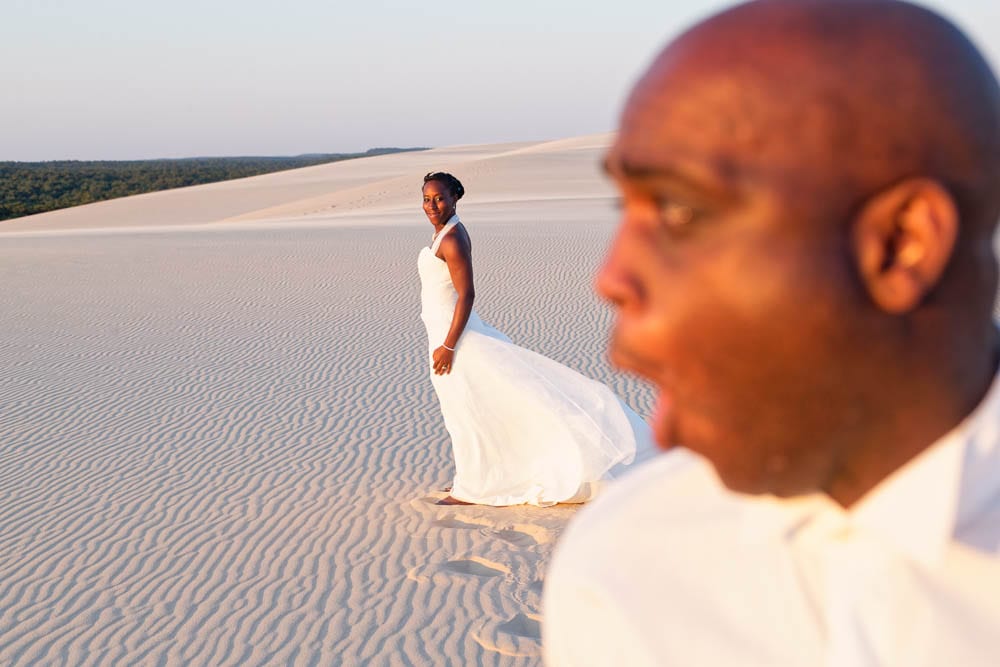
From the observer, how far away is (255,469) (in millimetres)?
8328

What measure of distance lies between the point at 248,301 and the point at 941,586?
A: 18.2m

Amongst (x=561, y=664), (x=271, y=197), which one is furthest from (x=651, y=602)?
(x=271, y=197)

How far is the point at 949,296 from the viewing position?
0.69m

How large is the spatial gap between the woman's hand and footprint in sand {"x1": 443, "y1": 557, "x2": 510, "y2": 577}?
121 centimetres

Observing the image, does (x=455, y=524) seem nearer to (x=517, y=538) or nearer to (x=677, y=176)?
(x=517, y=538)

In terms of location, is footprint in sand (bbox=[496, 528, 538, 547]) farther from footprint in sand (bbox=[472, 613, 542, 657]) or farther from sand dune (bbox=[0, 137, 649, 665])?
footprint in sand (bbox=[472, 613, 542, 657])

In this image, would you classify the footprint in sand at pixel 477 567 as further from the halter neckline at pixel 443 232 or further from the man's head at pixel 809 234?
the man's head at pixel 809 234

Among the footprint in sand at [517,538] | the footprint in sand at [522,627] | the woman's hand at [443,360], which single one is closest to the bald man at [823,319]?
the footprint in sand at [522,627]

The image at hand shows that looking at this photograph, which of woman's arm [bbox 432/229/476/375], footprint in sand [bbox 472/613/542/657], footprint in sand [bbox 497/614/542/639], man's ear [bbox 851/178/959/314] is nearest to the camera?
man's ear [bbox 851/178/959/314]

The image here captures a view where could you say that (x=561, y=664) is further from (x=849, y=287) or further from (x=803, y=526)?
(x=849, y=287)

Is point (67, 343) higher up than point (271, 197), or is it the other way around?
point (67, 343)

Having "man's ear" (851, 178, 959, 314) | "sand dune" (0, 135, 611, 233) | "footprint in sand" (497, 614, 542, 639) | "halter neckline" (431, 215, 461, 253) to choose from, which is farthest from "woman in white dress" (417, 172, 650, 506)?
"sand dune" (0, 135, 611, 233)

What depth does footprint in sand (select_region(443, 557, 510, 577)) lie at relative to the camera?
5.81m

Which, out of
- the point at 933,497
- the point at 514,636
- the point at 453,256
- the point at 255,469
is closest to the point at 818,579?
the point at 933,497
